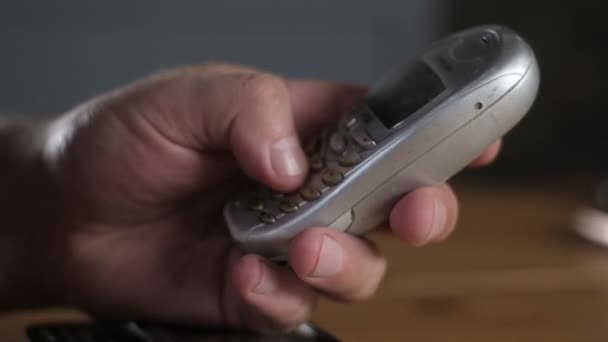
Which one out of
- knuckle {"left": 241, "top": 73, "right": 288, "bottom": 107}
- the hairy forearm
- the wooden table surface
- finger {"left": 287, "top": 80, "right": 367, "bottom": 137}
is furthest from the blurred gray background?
knuckle {"left": 241, "top": 73, "right": 288, "bottom": 107}

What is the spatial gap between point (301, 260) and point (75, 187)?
0.22 metres

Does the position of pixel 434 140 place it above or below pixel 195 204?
above

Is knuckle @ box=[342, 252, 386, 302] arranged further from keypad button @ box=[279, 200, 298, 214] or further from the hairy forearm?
the hairy forearm

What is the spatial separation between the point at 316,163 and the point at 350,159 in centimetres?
5

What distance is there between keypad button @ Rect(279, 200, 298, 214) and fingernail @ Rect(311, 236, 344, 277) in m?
0.03

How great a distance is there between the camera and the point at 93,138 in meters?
0.66

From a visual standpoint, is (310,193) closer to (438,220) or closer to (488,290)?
(438,220)

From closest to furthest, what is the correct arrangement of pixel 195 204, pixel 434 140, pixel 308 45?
1. pixel 434 140
2. pixel 195 204
3. pixel 308 45

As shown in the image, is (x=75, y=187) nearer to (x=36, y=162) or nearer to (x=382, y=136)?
(x=36, y=162)

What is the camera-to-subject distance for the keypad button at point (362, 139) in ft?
1.78

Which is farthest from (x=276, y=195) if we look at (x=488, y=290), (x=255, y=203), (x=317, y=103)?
(x=488, y=290)

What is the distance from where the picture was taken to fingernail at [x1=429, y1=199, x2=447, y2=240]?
552 millimetres

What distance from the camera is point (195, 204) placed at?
0.73 metres

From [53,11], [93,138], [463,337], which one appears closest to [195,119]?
[93,138]
